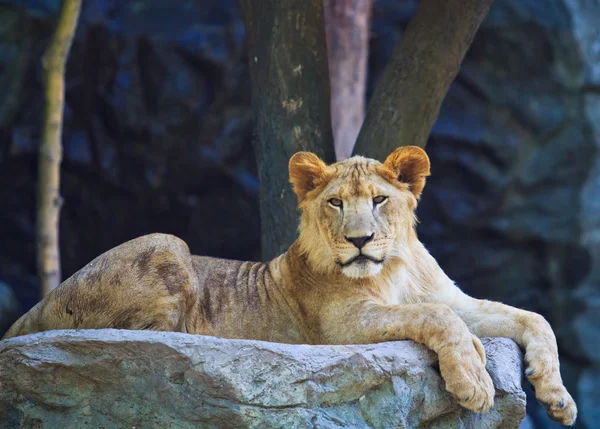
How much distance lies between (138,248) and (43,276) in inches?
136

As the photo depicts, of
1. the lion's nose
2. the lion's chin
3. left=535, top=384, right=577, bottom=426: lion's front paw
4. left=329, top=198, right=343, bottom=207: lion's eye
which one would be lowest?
left=535, top=384, right=577, bottom=426: lion's front paw

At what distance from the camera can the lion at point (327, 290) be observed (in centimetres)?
469

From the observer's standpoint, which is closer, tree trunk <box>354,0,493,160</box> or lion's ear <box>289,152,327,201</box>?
lion's ear <box>289,152,327,201</box>

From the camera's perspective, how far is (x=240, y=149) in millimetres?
10633

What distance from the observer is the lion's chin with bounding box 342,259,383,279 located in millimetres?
4734

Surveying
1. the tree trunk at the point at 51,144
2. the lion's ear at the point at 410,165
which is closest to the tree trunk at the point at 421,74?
the lion's ear at the point at 410,165

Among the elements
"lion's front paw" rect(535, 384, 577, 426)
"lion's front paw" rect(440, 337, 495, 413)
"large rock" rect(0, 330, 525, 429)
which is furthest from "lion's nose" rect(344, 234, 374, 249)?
"lion's front paw" rect(535, 384, 577, 426)

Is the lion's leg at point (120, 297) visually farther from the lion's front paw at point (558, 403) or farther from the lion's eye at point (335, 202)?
the lion's front paw at point (558, 403)

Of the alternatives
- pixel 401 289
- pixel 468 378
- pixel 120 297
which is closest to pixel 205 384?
pixel 120 297

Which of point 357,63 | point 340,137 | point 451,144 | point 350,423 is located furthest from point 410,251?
point 451,144

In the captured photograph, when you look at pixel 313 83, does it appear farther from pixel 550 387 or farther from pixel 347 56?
pixel 347 56

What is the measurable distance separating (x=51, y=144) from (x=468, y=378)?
17.5 feet

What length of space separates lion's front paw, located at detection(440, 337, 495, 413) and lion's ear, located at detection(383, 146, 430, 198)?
4.01 ft

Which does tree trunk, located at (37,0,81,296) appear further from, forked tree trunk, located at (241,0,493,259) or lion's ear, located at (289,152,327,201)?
lion's ear, located at (289,152,327,201)
